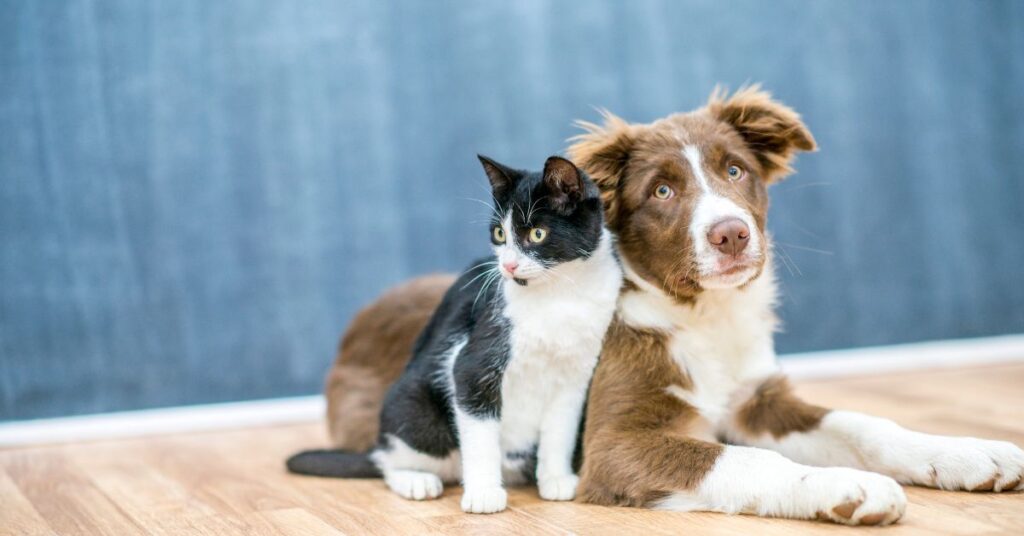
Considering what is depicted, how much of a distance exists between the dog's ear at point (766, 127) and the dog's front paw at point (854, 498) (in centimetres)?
77

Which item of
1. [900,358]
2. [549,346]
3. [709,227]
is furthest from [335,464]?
[900,358]

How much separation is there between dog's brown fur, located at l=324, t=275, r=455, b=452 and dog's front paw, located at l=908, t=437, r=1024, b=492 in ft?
3.62

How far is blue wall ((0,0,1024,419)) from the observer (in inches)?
119

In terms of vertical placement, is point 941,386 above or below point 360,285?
below

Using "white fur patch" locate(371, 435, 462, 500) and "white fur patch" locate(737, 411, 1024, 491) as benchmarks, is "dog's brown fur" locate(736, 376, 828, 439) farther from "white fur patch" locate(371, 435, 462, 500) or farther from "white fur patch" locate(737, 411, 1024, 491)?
"white fur patch" locate(371, 435, 462, 500)

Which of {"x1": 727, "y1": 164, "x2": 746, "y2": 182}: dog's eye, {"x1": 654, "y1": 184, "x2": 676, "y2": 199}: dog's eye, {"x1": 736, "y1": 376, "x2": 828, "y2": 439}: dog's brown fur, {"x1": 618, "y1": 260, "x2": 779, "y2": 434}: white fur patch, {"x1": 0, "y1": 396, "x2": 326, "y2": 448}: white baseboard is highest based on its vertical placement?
{"x1": 727, "y1": 164, "x2": 746, "y2": 182}: dog's eye

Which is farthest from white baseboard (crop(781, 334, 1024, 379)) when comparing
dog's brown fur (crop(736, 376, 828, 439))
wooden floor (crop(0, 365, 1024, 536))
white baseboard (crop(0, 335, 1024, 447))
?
dog's brown fur (crop(736, 376, 828, 439))

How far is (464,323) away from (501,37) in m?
1.61

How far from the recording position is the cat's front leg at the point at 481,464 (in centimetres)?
181

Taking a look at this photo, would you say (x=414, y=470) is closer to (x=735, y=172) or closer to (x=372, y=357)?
(x=372, y=357)

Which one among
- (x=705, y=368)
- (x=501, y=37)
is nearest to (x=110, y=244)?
(x=501, y=37)

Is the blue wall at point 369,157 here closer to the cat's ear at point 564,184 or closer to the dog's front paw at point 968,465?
the cat's ear at point 564,184

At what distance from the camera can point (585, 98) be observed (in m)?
3.44

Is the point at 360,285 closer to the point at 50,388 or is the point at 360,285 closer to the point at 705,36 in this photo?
the point at 50,388
